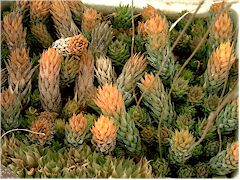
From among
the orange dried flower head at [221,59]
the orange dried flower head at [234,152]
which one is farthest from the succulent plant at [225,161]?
the orange dried flower head at [221,59]

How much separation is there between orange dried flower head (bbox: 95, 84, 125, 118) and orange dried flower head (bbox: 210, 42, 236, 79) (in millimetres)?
285

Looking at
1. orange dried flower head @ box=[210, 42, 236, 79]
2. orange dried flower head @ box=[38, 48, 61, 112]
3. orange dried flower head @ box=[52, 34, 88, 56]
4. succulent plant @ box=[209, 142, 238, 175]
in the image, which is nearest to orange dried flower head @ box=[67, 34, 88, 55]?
orange dried flower head @ box=[52, 34, 88, 56]

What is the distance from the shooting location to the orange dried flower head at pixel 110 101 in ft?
4.29

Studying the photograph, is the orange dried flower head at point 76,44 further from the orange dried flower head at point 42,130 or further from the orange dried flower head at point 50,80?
the orange dried flower head at point 42,130

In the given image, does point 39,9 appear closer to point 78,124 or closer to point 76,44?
point 76,44

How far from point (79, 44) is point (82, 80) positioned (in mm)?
106

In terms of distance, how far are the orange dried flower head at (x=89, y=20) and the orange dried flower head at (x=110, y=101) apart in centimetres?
32

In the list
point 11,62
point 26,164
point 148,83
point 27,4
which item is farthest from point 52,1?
point 26,164

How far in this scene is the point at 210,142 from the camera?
1.42 m

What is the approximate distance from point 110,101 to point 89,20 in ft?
1.19

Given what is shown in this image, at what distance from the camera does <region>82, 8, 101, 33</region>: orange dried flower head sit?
62.1 inches

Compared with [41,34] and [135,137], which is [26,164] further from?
[41,34]

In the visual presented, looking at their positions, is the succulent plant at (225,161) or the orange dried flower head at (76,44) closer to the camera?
the succulent plant at (225,161)

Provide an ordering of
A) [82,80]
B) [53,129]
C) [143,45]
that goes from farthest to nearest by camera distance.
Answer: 1. [143,45]
2. [82,80]
3. [53,129]
